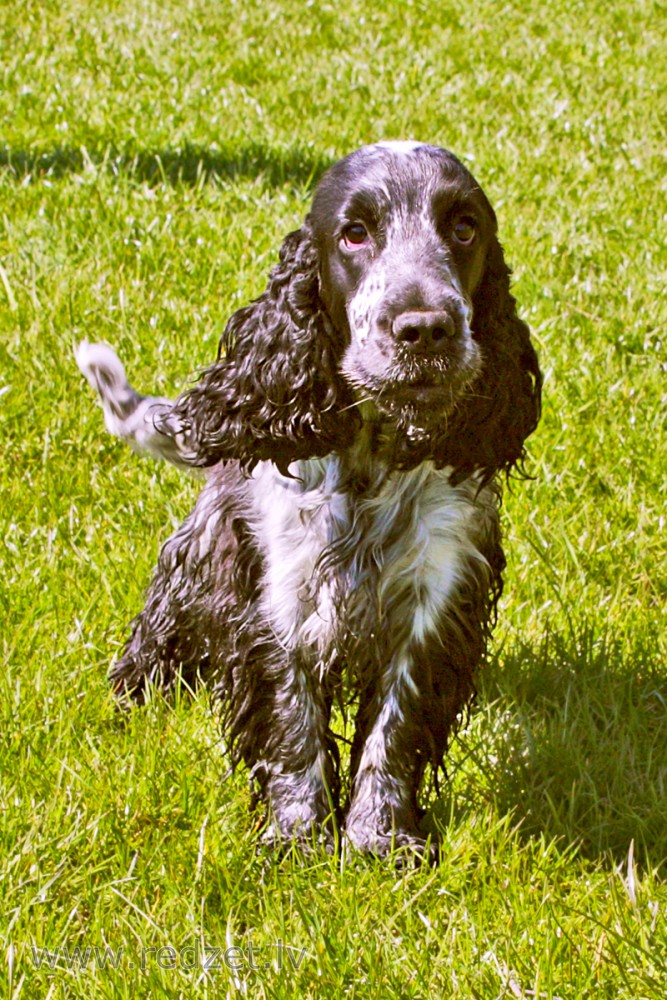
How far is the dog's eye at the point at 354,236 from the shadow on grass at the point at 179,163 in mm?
3433

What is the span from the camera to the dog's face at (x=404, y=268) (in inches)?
105

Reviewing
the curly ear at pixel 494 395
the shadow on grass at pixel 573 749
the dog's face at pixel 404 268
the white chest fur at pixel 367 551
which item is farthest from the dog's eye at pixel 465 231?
the shadow on grass at pixel 573 749

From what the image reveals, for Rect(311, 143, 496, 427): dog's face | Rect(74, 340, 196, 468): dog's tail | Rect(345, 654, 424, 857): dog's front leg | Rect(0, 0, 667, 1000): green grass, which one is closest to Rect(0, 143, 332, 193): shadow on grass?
Rect(0, 0, 667, 1000): green grass

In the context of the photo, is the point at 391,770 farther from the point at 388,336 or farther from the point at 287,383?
the point at 388,336

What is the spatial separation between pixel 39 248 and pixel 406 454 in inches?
118

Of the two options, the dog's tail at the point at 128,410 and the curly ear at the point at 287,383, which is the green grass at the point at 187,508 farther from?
the curly ear at the point at 287,383

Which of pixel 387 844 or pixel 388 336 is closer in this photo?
pixel 388 336

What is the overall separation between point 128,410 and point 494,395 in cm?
113

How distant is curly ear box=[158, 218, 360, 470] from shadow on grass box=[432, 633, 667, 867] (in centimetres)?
92

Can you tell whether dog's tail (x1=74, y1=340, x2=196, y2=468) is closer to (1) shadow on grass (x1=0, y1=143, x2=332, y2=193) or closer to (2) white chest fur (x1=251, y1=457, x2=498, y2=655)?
(2) white chest fur (x1=251, y1=457, x2=498, y2=655)

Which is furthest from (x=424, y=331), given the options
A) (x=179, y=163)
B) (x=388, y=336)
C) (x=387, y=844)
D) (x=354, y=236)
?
(x=179, y=163)

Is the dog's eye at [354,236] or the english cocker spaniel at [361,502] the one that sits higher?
the dog's eye at [354,236]

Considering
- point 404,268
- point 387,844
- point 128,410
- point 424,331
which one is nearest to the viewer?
point 424,331

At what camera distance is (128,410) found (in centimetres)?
370
